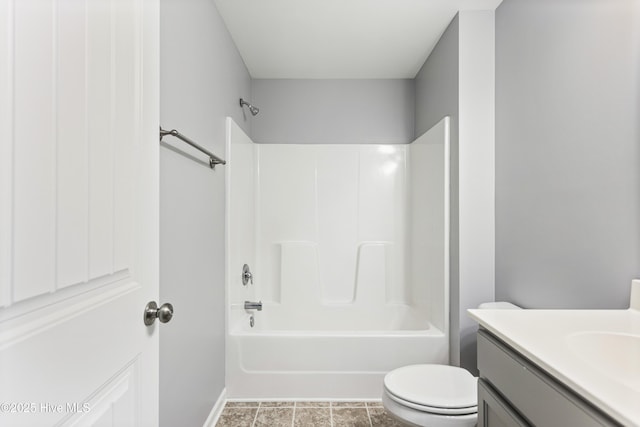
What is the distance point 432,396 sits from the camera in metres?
1.61

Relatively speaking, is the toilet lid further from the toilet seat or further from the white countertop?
the white countertop

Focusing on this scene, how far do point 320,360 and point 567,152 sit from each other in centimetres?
179

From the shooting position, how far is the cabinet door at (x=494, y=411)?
903 mm

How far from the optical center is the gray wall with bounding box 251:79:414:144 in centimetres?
315

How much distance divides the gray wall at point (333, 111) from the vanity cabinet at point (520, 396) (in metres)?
2.33

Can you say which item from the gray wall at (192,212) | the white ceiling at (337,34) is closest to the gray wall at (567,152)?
the white ceiling at (337,34)

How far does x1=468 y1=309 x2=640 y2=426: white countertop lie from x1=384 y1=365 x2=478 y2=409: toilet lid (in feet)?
1.94

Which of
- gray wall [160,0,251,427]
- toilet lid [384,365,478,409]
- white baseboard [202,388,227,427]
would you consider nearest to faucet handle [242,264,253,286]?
gray wall [160,0,251,427]
